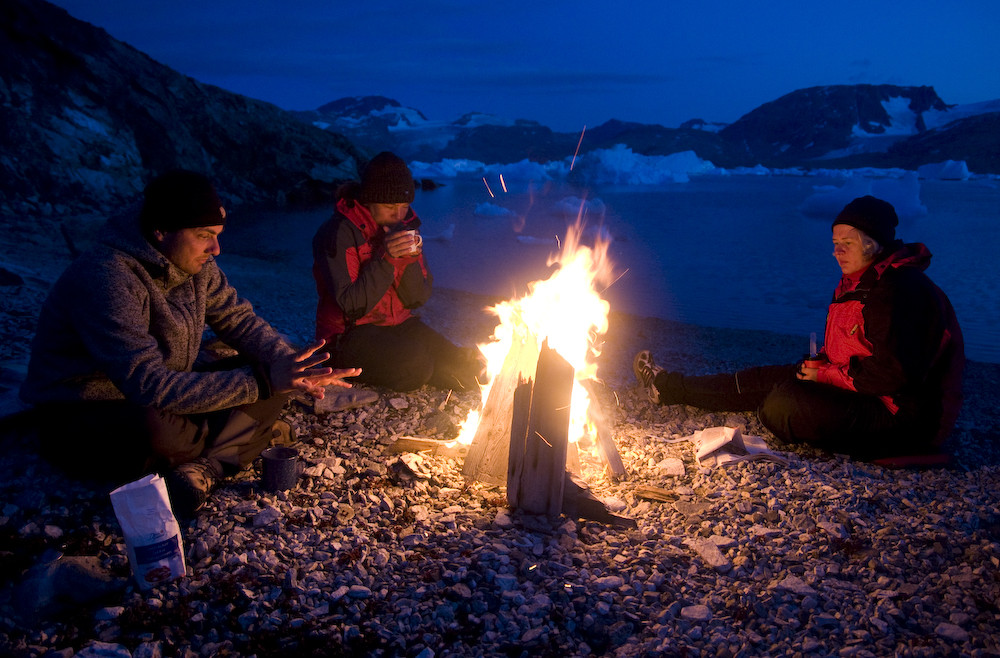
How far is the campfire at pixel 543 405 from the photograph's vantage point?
10.3 ft

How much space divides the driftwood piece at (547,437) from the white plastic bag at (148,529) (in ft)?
5.15

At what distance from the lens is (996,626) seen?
8.13ft

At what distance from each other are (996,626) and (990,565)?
447 millimetres

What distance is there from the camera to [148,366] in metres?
2.98

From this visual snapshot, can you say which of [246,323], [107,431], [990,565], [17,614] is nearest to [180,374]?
[107,431]

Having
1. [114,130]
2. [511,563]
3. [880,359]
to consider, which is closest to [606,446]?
[511,563]

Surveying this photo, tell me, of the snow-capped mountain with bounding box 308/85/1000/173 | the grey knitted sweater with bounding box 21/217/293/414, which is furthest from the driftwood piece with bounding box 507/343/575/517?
the snow-capped mountain with bounding box 308/85/1000/173

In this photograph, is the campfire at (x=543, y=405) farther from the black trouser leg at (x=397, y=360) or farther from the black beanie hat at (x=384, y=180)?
the black beanie hat at (x=384, y=180)

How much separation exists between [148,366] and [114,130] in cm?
1928

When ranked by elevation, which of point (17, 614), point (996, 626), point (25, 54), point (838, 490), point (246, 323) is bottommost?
point (17, 614)

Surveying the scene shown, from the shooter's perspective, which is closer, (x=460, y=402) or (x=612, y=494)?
(x=612, y=494)

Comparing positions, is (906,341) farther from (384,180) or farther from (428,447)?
(384,180)

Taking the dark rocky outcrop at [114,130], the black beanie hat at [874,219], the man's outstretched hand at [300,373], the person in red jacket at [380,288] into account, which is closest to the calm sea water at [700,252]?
the dark rocky outcrop at [114,130]

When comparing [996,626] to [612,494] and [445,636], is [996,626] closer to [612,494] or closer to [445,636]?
[612,494]
